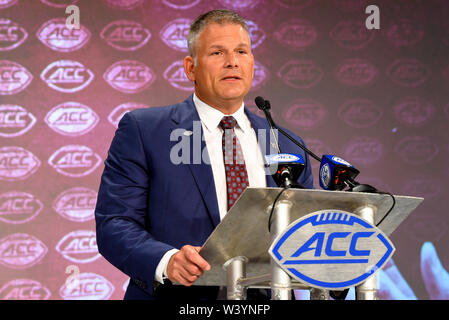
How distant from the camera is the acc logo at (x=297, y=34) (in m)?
4.11

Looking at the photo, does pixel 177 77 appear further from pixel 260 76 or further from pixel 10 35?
pixel 10 35

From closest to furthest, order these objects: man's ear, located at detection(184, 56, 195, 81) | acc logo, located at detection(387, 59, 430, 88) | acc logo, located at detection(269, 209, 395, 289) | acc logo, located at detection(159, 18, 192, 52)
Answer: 1. acc logo, located at detection(269, 209, 395, 289)
2. man's ear, located at detection(184, 56, 195, 81)
3. acc logo, located at detection(159, 18, 192, 52)
4. acc logo, located at detection(387, 59, 430, 88)

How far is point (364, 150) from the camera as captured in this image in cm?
411

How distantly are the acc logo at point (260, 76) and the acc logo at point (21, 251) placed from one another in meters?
1.85

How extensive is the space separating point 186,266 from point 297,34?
311 centimetres

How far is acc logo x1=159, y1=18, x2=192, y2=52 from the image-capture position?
13.1ft

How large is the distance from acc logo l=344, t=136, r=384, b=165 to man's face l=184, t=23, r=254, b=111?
7.04ft

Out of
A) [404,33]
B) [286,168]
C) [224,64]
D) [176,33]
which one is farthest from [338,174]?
[404,33]

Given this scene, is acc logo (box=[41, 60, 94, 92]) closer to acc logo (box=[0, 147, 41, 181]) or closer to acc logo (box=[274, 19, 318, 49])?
acc logo (box=[0, 147, 41, 181])

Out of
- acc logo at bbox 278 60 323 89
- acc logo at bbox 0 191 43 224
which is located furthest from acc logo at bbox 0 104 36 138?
acc logo at bbox 278 60 323 89

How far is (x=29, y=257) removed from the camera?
3.70 m

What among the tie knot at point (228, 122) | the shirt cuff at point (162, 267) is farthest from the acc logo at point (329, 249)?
the tie knot at point (228, 122)
